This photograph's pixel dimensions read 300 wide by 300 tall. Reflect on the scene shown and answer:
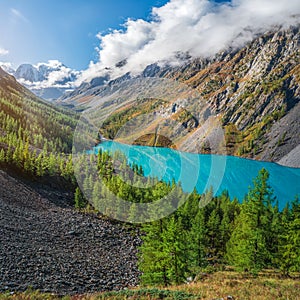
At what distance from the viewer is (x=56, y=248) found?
27.4 m

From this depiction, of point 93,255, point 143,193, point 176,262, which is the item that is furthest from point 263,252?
point 143,193

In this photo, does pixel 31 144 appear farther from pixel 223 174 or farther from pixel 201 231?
pixel 201 231

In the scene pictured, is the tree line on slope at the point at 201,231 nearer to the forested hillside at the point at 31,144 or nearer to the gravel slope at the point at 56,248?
the forested hillside at the point at 31,144

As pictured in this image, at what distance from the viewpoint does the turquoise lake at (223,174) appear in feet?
289

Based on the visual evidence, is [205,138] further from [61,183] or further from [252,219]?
[252,219]

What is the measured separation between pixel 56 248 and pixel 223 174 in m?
56.1

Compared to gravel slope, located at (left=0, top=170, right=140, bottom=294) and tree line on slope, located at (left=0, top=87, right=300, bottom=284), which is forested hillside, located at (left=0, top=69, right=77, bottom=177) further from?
gravel slope, located at (left=0, top=170, right=140, bottom=294)

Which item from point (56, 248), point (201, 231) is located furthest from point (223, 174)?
point (56, 248)

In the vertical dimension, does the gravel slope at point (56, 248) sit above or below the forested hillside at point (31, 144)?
below

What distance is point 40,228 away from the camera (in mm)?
31141

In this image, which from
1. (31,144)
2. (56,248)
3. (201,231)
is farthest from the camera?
(31,144)

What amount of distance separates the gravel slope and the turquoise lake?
35.5m

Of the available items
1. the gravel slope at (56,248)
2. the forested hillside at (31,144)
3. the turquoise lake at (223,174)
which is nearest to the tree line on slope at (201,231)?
the forested hillside at (31,144)

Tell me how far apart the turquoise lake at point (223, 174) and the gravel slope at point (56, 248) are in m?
35.5
